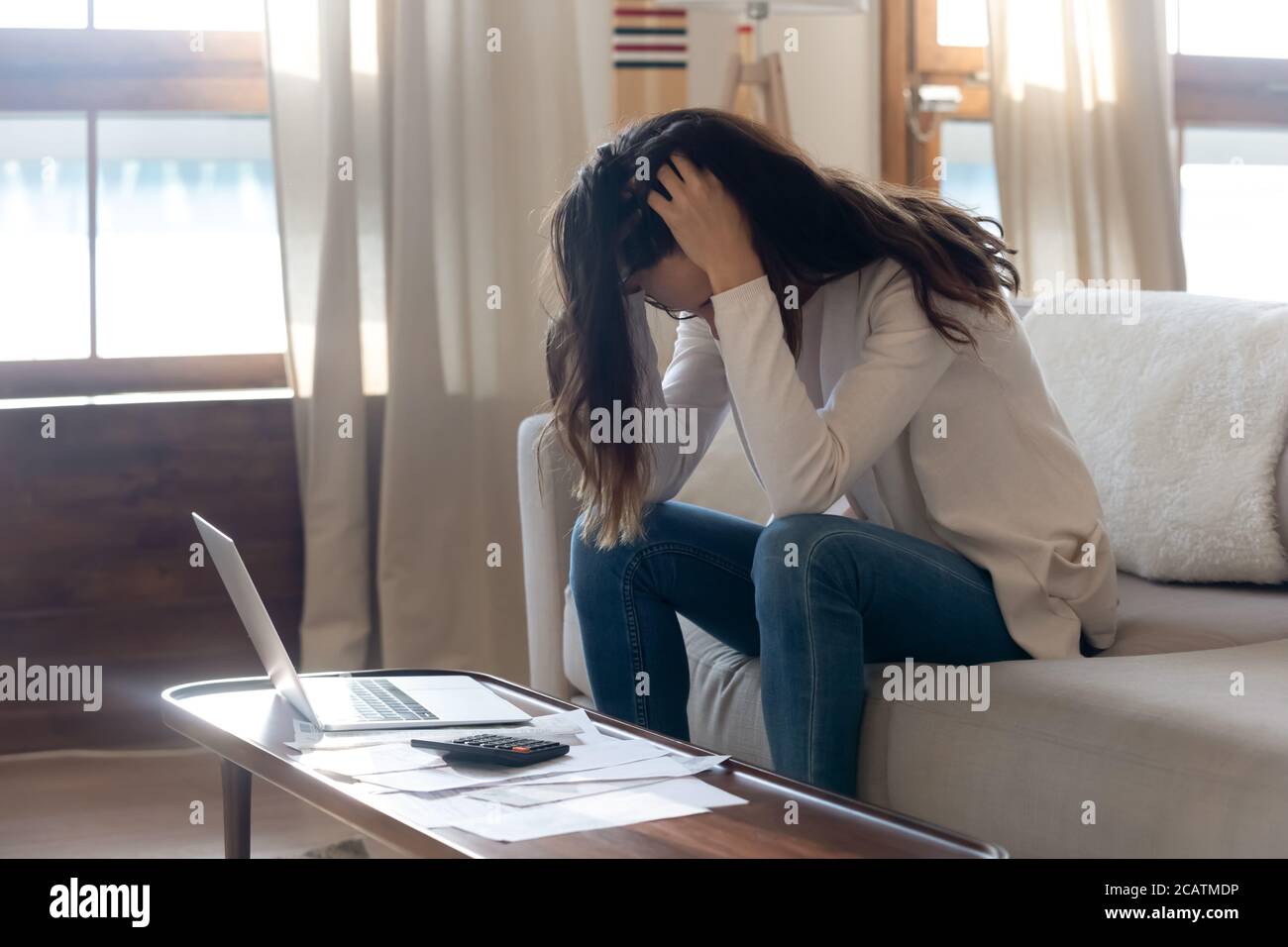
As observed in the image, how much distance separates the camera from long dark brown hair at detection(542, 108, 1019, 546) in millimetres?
1412

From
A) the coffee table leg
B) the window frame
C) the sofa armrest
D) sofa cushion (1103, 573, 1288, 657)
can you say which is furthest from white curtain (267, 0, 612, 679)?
sofa cushion (1103, 573, 1288, 657)

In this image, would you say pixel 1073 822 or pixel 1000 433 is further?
pixel 1000 433

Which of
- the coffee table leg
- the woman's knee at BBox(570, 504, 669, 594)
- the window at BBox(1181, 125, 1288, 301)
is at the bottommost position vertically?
the coffee table leg

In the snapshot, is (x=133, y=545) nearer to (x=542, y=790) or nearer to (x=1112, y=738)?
(x=542, y=790)

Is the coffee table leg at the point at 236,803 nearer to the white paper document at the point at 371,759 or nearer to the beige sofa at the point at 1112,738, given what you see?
the white paper document at the point at 371,759

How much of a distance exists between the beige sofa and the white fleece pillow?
0.06m

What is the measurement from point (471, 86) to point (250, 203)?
0.45m

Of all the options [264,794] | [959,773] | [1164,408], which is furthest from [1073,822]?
[264,794]

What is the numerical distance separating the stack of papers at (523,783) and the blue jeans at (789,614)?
0.62ft

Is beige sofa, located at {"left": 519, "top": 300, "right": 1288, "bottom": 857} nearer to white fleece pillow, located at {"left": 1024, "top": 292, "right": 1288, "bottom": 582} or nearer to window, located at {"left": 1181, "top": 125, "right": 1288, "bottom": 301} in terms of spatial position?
white fleece pillow, located at {"left": 1024, "top": 292, "right": 1288, "bottom": 582}

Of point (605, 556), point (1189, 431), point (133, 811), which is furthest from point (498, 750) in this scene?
point (133, 811)

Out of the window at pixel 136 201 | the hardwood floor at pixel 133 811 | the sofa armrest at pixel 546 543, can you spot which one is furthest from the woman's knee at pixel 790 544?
the window at pixel 136 201

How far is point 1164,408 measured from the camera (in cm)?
176
